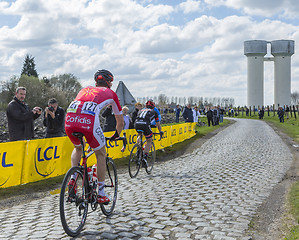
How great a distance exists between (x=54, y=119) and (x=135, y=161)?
2.53m

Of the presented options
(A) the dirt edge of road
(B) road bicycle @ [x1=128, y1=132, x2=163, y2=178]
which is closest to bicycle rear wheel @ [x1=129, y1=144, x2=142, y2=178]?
(B) road bicycle @ [x1=128, y1=132, x2=163, y2=178]

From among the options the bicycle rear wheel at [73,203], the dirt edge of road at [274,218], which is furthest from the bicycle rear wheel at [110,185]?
the dirt edge of road at [274,218]

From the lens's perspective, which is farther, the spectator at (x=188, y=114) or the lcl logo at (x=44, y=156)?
the spectator at (x=188, y=114)

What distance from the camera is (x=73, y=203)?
15.7ft

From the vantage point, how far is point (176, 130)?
20.0 meters

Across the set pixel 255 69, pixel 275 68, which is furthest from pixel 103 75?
pixel 275 68

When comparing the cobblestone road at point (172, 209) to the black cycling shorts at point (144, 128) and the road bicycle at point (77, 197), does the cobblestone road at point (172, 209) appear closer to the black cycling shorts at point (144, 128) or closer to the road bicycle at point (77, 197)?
the road bicycle at point (77, 197)

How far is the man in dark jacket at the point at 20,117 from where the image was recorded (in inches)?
349

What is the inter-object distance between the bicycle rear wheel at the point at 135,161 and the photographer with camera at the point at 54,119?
220 centimetres

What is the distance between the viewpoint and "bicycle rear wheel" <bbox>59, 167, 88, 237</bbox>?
450 centimetres

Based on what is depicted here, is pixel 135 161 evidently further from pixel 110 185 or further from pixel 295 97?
pixel 295 97

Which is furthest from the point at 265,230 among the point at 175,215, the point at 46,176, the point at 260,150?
the point at 260,150

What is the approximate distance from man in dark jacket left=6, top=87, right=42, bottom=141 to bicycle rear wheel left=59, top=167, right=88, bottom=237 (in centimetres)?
436

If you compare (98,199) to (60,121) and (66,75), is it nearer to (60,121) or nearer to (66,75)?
(60,121)
